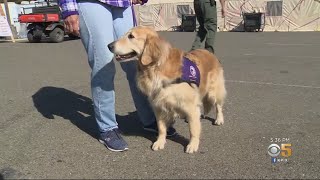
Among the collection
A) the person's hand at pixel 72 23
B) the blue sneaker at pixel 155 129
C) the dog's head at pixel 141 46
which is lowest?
the blue sneaker at pixel 155 129

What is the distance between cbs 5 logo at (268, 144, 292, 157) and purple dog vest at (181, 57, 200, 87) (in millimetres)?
951

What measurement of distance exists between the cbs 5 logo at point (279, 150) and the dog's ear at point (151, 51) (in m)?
1.41

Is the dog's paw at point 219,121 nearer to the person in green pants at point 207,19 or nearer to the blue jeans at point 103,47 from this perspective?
the blue jeans at point 103,47

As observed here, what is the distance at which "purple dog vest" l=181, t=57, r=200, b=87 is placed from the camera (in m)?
3.62

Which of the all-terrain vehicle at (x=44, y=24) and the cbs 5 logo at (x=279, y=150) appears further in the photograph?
the all-terrain vehicle at (x=44, y=24)

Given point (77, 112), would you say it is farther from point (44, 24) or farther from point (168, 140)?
point (44, 24)

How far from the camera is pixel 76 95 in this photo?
20.6 ft

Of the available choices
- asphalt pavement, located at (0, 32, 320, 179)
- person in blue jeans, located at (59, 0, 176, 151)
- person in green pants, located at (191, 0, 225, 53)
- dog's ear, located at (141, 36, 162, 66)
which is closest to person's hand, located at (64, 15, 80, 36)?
person in blue jeans, located at (59, 0, 176, 151)

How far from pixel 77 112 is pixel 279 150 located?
Result: 2.82 m

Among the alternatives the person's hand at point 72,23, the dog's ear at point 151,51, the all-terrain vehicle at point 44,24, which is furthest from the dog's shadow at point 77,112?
the all-terrain vehicle at point 44,24

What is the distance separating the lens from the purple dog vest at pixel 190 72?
3.62 meters

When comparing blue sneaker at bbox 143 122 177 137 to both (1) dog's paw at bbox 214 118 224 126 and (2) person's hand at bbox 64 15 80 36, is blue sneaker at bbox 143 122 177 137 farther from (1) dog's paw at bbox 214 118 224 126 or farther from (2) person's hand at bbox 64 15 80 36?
(2) person's hand at bbox 64 15 80 36

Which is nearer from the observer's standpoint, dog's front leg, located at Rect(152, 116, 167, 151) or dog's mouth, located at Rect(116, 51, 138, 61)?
dog's mouth, located at Rect(116, 51, 138, 61)

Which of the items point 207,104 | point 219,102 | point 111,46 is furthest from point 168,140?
point 111,46
